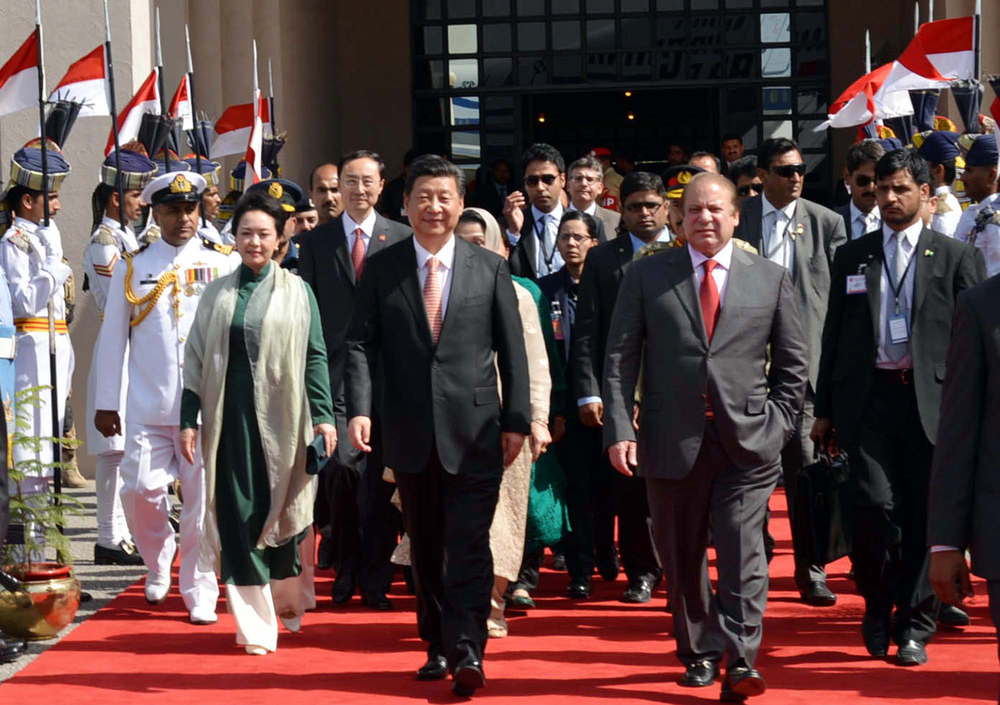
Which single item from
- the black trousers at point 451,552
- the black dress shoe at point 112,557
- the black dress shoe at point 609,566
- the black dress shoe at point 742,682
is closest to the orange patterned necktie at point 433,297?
the black trousers at point 451,552

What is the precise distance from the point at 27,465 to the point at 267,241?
4.96 ft

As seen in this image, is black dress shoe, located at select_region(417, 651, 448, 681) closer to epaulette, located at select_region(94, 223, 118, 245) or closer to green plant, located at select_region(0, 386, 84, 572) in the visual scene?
green plant, located at select_region(0, 386, 84, 572)

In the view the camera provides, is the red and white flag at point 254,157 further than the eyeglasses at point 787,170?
Yes

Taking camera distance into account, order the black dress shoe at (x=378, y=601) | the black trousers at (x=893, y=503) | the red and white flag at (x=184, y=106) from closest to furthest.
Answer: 1. the black trousers at (x=893, y=503)
2. the black dress shoe at (x=378, y=601)
3. the red and white flag at (x=184, y=106)

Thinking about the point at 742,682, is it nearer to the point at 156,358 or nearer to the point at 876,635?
the point at 876,635

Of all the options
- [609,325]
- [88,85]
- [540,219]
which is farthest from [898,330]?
[88,85]

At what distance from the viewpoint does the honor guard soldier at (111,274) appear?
9.48 metres

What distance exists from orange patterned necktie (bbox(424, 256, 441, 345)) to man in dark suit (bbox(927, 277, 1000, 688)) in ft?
8.59

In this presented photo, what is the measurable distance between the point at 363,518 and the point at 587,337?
1.40m

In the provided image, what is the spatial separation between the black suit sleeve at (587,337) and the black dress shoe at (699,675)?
1801mm

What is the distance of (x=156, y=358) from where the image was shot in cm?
823

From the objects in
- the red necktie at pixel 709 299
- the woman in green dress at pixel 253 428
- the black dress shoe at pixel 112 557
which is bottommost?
the black dress shoe at pixel 112 557

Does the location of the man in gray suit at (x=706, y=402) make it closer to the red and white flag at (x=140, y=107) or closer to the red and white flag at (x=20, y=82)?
the red and white flag at (x=20, y=82)

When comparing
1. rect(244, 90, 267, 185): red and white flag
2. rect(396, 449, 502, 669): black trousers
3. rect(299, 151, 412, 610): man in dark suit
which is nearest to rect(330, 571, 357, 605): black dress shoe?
rect(299, 151, 412, 610): man in dark suit
